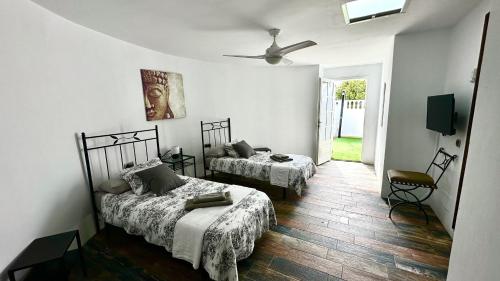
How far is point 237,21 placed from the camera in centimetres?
220

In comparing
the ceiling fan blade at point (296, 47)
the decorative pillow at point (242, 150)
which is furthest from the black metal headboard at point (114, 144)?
the ceiling fan blade at point (296, 47)

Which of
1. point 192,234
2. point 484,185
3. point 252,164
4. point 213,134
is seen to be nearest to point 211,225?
point 192,234

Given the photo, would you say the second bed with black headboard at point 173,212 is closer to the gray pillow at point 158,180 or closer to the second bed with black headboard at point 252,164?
the gray pillow at point 158,180

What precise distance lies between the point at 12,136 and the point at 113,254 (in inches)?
55.6

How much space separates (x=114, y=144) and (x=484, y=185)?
130 inches

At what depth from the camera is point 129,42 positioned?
283 centimetres

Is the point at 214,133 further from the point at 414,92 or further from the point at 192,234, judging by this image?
the point at 414,92

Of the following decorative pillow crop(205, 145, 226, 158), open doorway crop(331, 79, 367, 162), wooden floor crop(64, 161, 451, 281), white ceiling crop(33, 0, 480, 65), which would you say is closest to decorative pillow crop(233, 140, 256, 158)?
decorative pillow crop(205, 145, 226, 158)

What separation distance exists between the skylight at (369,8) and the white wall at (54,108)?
2724mm

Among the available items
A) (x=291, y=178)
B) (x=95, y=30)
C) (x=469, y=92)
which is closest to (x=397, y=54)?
(x=469, y=92)

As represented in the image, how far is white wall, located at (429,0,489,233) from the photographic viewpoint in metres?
2.08

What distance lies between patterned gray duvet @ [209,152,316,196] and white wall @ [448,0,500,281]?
7.25ft

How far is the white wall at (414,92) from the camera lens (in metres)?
2.72

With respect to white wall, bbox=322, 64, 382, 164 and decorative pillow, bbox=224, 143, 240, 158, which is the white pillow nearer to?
decorative pillow, bbox=224, 143, 240, 158
